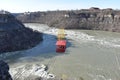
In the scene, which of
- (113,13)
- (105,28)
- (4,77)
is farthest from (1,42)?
(113,13)

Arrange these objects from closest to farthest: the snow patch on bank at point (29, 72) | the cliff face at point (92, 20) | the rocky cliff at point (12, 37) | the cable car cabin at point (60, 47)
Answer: the snow patch on bank at point (29, 72)
the cable car cabin at point (60, 47)
the rocky cliff at point (12, 37)
the cliff face at point (92, 20)

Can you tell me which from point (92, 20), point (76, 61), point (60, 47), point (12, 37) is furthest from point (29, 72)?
point (92, 20)

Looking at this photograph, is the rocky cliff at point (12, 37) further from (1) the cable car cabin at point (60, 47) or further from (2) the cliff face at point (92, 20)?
(2) the cliff face at point (92, 20)

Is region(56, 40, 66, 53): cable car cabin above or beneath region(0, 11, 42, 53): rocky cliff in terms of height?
beneath

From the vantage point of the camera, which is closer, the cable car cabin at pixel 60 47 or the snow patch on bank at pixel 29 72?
the snow patch on bank at pixel 29 72

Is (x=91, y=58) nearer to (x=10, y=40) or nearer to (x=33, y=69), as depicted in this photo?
(x=33, y=69)

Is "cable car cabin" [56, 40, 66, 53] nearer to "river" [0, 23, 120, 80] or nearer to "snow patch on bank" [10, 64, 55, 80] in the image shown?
"river" [0, 23, 120, 80]

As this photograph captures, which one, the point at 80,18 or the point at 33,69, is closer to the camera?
the point at 33,69

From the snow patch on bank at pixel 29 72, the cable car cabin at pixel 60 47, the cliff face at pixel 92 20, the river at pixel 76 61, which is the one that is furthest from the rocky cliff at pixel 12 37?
the cliff face at pixel 92 20

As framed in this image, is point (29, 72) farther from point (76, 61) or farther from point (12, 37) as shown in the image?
point (12, 37)

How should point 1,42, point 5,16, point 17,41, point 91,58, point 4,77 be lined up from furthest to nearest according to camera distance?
point 5,16 → point 17,41 → point 1,42 → point 91,58 → point 4,77

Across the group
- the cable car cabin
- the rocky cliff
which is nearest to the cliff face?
the cable car cabin
